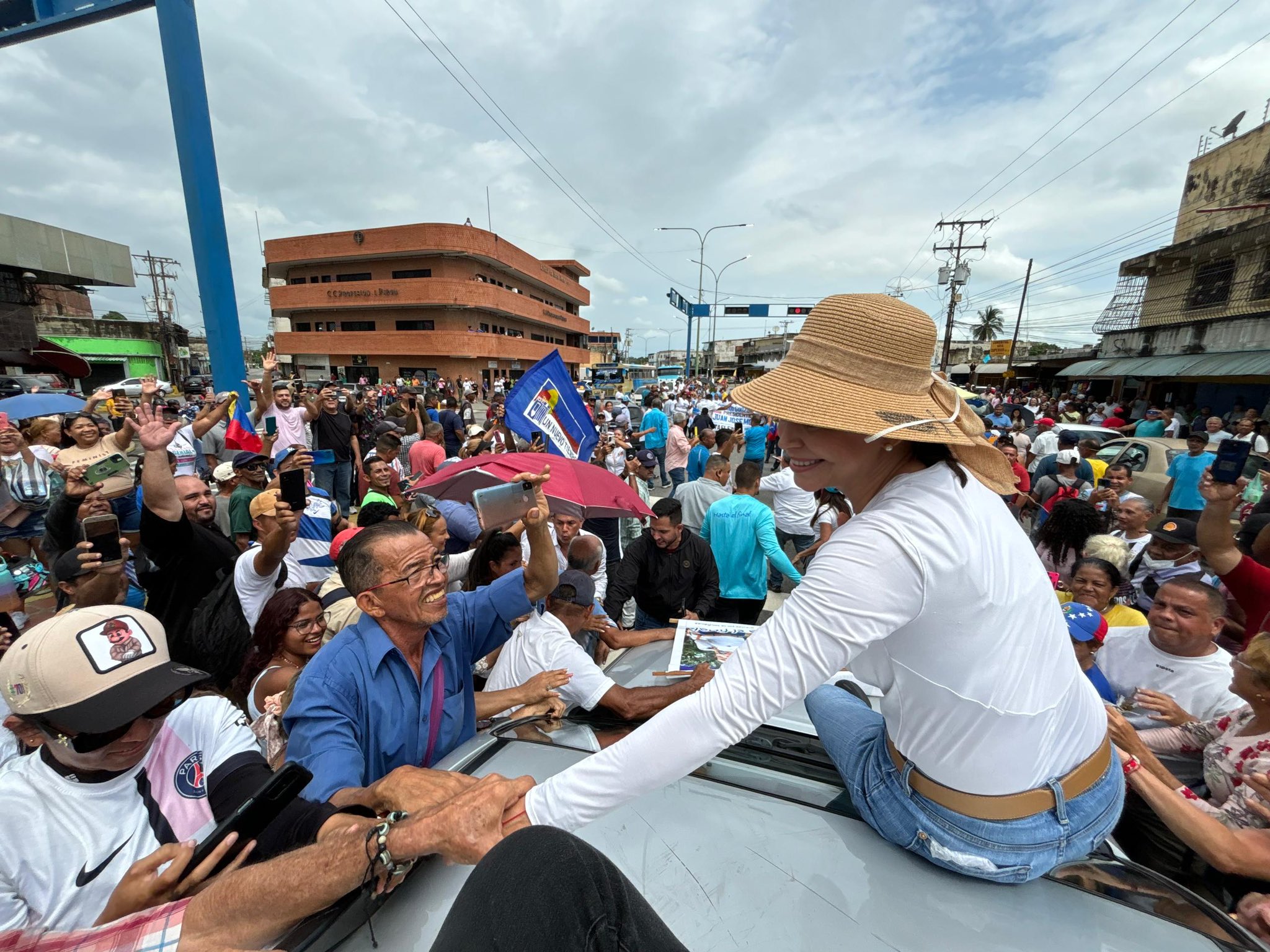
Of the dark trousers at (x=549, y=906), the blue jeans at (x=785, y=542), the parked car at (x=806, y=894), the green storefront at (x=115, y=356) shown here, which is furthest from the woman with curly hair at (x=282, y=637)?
the green storefront at (x=115, y=356)

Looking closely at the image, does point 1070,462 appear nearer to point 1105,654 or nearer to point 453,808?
point 1105,654

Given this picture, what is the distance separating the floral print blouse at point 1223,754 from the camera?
6.13ft

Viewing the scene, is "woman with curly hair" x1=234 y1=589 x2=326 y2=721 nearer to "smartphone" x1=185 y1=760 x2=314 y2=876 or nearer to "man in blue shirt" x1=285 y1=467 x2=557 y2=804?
"man in blue shirt" x1=285 y1=467 x2=557 y2=804

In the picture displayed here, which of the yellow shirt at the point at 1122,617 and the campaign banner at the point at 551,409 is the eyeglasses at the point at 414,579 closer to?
the campaign banner at the point at 551,409

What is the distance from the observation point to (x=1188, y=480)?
273 inches

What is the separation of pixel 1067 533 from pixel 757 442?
20.6ft

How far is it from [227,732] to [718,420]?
12476 mm

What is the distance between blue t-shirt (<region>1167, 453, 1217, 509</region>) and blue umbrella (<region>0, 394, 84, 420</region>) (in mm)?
13173

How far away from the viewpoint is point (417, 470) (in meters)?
6.98

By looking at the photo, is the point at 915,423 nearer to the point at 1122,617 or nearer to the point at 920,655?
the point at 920,655

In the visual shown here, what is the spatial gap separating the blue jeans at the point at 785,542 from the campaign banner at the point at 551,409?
2.37 metres

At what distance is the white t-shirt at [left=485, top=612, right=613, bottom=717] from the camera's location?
2.36 meters

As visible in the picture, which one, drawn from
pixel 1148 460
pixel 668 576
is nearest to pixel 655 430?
pixel 668 576

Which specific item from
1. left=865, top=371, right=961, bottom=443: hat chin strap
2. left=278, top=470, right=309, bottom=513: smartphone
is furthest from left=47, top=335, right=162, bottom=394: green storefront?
left=865, top=371, right=961, bottom=443: hat chin strap
